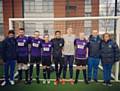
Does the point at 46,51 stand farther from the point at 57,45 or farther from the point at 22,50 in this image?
the point at 22,50

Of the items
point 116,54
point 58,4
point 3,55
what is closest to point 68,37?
point 116,54

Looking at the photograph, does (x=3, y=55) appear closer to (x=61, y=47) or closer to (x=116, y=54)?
(x=61, y=47)

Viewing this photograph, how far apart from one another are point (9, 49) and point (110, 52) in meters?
2.95

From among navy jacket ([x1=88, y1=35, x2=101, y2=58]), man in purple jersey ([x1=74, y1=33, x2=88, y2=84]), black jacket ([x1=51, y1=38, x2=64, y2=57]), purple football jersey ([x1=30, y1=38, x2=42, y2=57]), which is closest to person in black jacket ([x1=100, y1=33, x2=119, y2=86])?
navy jacket ([x1=88, y1=35, x2=101, y2=58])

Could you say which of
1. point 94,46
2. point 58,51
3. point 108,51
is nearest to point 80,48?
point 94,46

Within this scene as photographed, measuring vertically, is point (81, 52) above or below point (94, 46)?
below

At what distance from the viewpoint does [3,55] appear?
775 cm

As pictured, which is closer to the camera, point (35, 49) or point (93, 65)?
point (35, 49)

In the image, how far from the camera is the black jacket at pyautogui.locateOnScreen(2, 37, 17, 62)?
7676mm

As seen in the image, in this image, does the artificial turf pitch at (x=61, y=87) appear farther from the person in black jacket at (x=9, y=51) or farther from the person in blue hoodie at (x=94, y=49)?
the person in blue hoodie at (x=94, y=49)

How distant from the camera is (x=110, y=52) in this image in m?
7.73

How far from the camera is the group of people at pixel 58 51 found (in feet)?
25.4

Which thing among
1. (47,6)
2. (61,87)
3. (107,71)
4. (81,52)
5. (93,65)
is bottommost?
(61,87)

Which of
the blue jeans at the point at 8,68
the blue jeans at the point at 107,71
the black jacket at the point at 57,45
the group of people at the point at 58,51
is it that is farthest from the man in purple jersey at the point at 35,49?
the blue jeans at the point at 107,71
